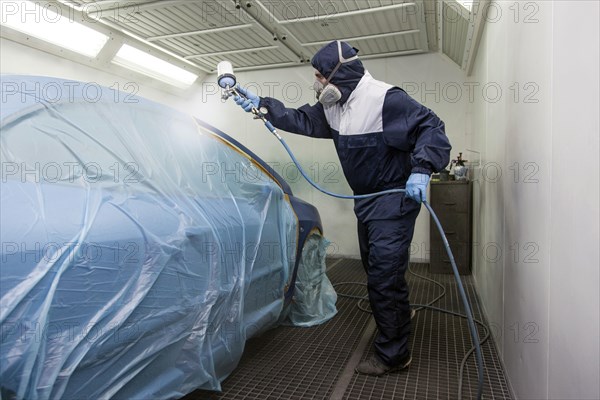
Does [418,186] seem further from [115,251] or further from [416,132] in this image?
[115,251]

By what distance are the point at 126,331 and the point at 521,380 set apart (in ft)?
4.55

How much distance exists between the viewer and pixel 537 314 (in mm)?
1218

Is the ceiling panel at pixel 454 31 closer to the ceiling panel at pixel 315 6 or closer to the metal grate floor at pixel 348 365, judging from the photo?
the ceiling panel at pixel 315 6

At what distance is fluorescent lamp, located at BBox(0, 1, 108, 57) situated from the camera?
103 inches

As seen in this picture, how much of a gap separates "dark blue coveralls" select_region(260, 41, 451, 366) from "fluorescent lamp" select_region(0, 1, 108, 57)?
2134 millimetres

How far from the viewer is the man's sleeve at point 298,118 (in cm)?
208

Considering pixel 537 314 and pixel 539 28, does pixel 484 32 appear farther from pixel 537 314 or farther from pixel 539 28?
pixel 537 314

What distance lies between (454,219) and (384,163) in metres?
2.06

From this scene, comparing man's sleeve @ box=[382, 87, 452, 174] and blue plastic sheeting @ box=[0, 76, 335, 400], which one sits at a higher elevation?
man's sleeve @ box=[382, 87, 452, 174]

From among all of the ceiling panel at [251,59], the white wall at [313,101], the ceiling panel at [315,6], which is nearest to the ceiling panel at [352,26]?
the ceiling panel at [315,6]

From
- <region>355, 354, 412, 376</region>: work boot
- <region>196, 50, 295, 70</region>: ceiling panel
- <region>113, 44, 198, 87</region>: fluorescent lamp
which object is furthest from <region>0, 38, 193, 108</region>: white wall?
<region>355, 354, 412, 376</region>: work boot

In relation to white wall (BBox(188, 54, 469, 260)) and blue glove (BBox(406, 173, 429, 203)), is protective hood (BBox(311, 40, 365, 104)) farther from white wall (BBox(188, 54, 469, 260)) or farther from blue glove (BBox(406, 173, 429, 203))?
white wall (BBox(188, 54, 469, 260))

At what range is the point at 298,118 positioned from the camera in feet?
6.91

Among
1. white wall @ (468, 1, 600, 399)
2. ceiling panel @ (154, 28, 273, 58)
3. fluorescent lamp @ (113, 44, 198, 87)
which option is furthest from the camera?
fluorescent lamp @ (113, 44, 198, 87)
